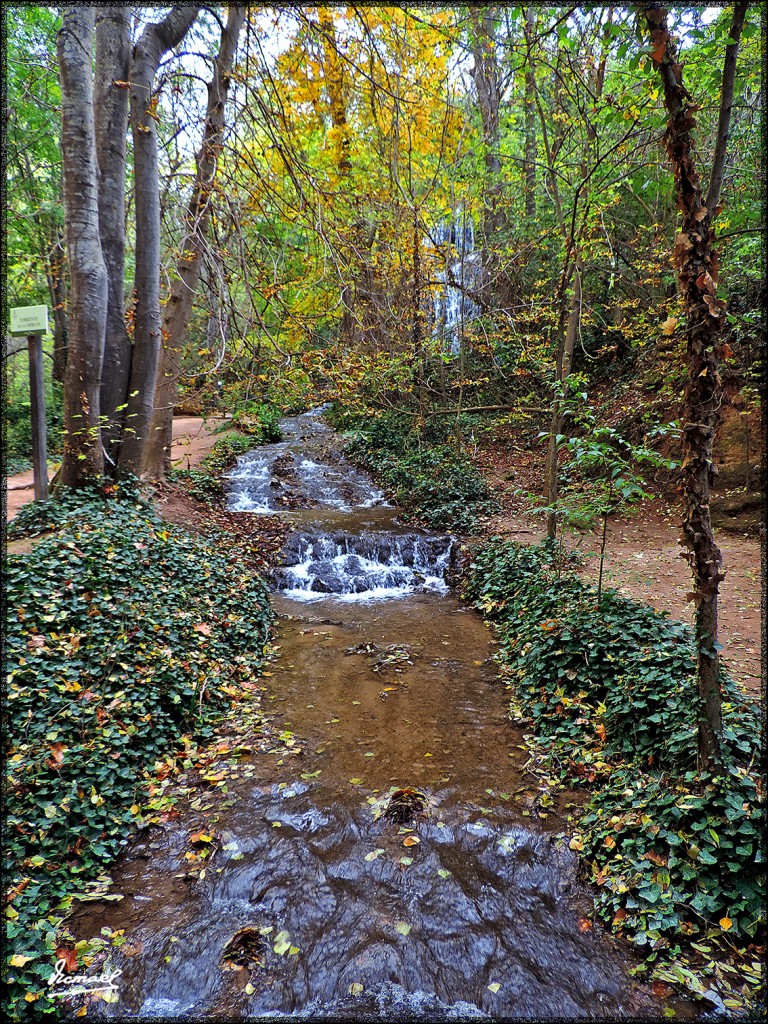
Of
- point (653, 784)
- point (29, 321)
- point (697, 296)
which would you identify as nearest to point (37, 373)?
point (29, 321)

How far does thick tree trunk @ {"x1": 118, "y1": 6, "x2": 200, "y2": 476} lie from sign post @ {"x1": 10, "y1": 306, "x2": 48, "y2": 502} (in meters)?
1.19

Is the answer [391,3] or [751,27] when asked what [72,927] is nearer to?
[391,3]

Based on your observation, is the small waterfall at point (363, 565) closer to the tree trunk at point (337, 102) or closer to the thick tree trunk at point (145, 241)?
the thick tree trunk at point (145, 241)

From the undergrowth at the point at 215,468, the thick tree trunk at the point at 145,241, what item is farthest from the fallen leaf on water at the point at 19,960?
the undergrowth at the point at 215,468

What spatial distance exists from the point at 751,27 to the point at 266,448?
52.8ft

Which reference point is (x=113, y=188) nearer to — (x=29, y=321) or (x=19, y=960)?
(x=29, y=321)

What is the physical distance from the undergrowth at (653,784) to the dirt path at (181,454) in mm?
6508

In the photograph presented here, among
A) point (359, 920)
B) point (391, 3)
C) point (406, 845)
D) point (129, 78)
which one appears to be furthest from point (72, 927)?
point (129, 78)

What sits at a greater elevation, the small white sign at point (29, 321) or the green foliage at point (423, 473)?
the small white sign at point (29, 321)

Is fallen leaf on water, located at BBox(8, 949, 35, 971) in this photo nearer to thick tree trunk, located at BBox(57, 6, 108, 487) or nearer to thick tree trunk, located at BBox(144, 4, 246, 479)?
thick tree trunk, located at BBox(57, 6, 108, 487)

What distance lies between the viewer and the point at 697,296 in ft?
9.44

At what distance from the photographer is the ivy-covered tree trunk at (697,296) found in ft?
9.29

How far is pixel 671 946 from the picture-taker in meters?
2.98

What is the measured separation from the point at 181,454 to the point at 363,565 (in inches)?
340
